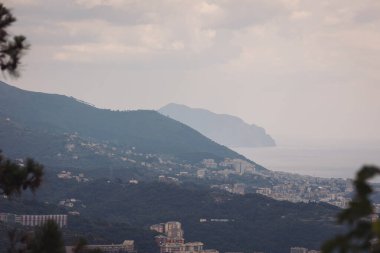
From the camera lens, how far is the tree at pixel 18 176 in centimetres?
→ 1216

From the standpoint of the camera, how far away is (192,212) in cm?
10662

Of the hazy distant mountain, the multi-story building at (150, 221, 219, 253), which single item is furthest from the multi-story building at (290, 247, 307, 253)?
the hazy distant mountain

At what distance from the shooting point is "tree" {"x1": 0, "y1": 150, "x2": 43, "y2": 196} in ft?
39.9

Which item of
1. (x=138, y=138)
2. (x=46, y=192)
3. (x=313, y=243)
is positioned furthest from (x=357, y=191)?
(x=138, y=138)

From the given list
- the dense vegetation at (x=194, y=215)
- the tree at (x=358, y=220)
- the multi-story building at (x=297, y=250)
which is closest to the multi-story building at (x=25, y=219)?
the dense vegetation at (x=194, y=215)

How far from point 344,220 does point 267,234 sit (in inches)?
3331

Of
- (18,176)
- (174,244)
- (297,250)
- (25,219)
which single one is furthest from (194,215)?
(18,176)

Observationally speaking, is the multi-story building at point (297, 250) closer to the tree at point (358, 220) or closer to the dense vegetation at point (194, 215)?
the dense vegetation at point (194, 215)

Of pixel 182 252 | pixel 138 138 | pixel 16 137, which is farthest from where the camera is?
pixel 138 138

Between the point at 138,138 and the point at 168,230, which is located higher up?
the point at 138,138

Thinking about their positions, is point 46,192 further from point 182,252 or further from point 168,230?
point 182,252

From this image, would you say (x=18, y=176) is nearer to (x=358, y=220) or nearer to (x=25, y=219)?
(x=358, y=220)

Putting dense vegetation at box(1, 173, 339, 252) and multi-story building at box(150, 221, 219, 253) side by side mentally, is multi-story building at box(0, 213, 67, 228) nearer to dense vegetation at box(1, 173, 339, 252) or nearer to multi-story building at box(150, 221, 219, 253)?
dense vegetation at box(1, 173, 339, 252)

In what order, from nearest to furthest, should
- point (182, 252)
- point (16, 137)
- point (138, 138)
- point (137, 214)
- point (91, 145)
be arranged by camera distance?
point (182, 252) → point (137, 214) → point (16, 137) → point (91, 145) → point (138, 138)
